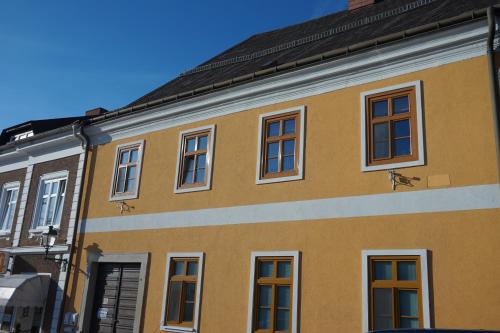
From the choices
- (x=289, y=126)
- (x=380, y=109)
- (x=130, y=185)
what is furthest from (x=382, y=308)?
(x=130, y=185)

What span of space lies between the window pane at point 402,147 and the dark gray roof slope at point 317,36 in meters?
2.39

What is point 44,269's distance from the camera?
47.1 feet

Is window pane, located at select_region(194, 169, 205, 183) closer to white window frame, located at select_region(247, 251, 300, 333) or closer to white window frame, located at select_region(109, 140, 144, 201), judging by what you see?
white window frame, located at select_region(109, 140, 144, 201)

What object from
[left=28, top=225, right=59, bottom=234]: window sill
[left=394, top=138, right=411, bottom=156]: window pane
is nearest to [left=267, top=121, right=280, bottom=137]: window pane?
[left=394, top=138, right=411, bottom=156]: window pane

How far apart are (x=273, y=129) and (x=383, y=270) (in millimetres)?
3895

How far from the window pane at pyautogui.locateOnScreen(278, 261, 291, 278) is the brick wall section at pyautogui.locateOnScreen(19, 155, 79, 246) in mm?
7050

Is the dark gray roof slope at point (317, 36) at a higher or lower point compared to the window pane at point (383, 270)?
higher

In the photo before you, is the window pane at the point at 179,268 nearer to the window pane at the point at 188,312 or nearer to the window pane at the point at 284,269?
the window pane at the point at 188,312

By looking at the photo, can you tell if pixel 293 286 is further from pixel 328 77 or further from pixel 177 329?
pixel 328 77

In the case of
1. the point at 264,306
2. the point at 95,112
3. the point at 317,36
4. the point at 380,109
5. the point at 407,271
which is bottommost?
the point at 264,306

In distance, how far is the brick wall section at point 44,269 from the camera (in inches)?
534

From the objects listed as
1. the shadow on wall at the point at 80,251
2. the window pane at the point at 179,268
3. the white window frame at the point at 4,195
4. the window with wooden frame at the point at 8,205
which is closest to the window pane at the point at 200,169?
the window pane at the point at 179,268

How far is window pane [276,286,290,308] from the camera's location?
9.56m

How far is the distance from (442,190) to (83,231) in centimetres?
947
